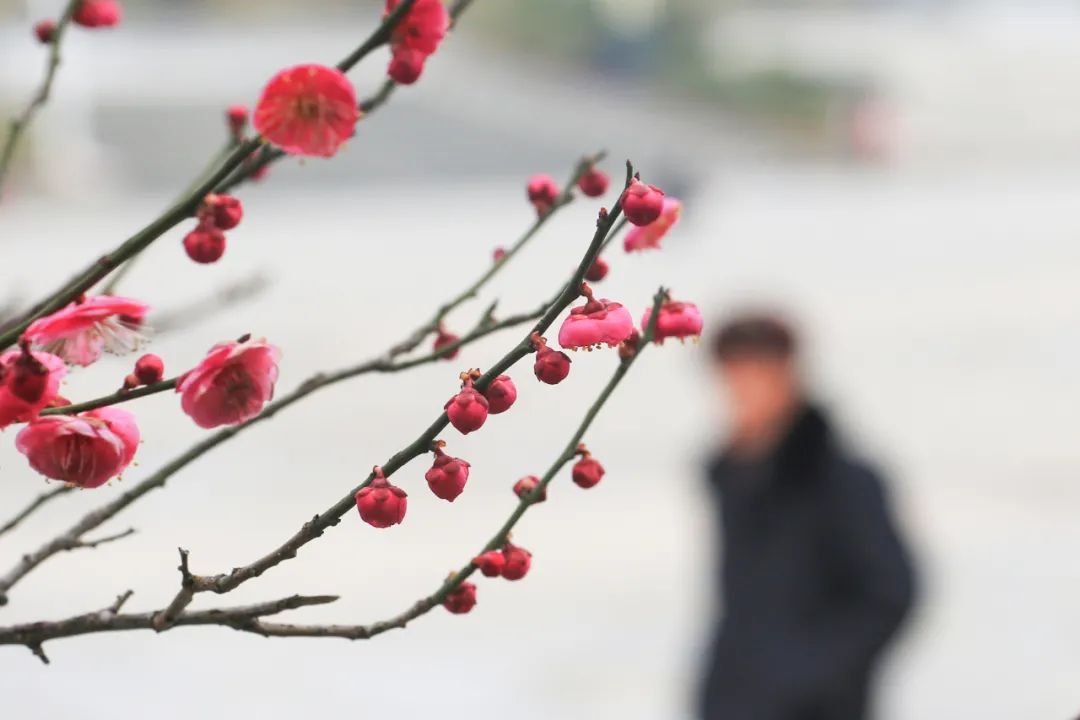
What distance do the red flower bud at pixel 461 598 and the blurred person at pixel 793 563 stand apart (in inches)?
72.5

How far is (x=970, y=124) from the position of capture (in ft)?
64.8

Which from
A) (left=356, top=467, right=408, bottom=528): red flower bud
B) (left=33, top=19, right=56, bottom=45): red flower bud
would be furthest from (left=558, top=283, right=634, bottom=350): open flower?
(left=33, top=19, right=56, bottom=45): red flower bud

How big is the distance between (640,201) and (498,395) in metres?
0.12

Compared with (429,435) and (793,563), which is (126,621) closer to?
(429,435)

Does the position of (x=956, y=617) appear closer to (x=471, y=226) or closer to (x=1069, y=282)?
(x=1069, y=282)

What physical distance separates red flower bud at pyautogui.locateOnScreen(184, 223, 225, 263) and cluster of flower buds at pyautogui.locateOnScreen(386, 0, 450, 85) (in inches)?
4.9

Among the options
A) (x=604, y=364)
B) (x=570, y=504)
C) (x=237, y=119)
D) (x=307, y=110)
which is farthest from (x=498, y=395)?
(x=604, y=364)

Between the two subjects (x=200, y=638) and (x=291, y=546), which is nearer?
(x=291, y=546)

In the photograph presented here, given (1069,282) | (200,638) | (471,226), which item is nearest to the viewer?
(200,638)

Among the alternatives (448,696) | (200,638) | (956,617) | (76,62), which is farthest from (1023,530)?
(76,62)

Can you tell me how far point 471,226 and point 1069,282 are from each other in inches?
200

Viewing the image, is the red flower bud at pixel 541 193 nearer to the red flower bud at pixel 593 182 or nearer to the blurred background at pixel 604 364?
the red flower bud at pixel 593 182

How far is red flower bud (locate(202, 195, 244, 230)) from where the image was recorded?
75 cm

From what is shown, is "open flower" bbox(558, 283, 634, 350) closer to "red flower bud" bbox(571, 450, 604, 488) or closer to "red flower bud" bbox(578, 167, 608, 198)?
"red flower bud" bbox(571, 450, 604, 488)
